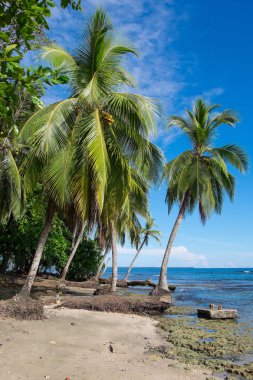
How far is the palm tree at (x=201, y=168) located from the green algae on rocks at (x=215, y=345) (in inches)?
331

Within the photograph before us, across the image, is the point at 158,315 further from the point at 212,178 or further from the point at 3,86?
the point at 3,86

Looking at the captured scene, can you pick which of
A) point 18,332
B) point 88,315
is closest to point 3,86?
point 18,332

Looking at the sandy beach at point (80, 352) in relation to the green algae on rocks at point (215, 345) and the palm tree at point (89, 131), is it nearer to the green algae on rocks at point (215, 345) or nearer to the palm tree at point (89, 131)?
the green algae on rocks at point (215, 345)

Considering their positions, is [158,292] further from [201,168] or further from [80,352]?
[80,352]

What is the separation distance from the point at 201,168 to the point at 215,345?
1322 centimetres

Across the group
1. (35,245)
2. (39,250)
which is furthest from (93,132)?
(35,245)

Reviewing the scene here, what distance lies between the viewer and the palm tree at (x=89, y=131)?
1102 cm

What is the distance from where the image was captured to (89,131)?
1142cm

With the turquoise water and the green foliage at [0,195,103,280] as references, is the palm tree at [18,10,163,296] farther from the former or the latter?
the turquoise water

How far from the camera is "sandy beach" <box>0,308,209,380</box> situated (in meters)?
A: 5.87

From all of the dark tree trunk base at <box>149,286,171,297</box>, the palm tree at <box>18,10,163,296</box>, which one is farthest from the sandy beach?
the dark tree trunk base at <box>149,286,171,297</box>

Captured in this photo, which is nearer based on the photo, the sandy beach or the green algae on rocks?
the sandy beach

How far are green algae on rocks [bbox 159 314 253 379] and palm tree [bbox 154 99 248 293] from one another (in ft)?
27.6

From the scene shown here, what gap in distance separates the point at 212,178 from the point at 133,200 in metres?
7.75
